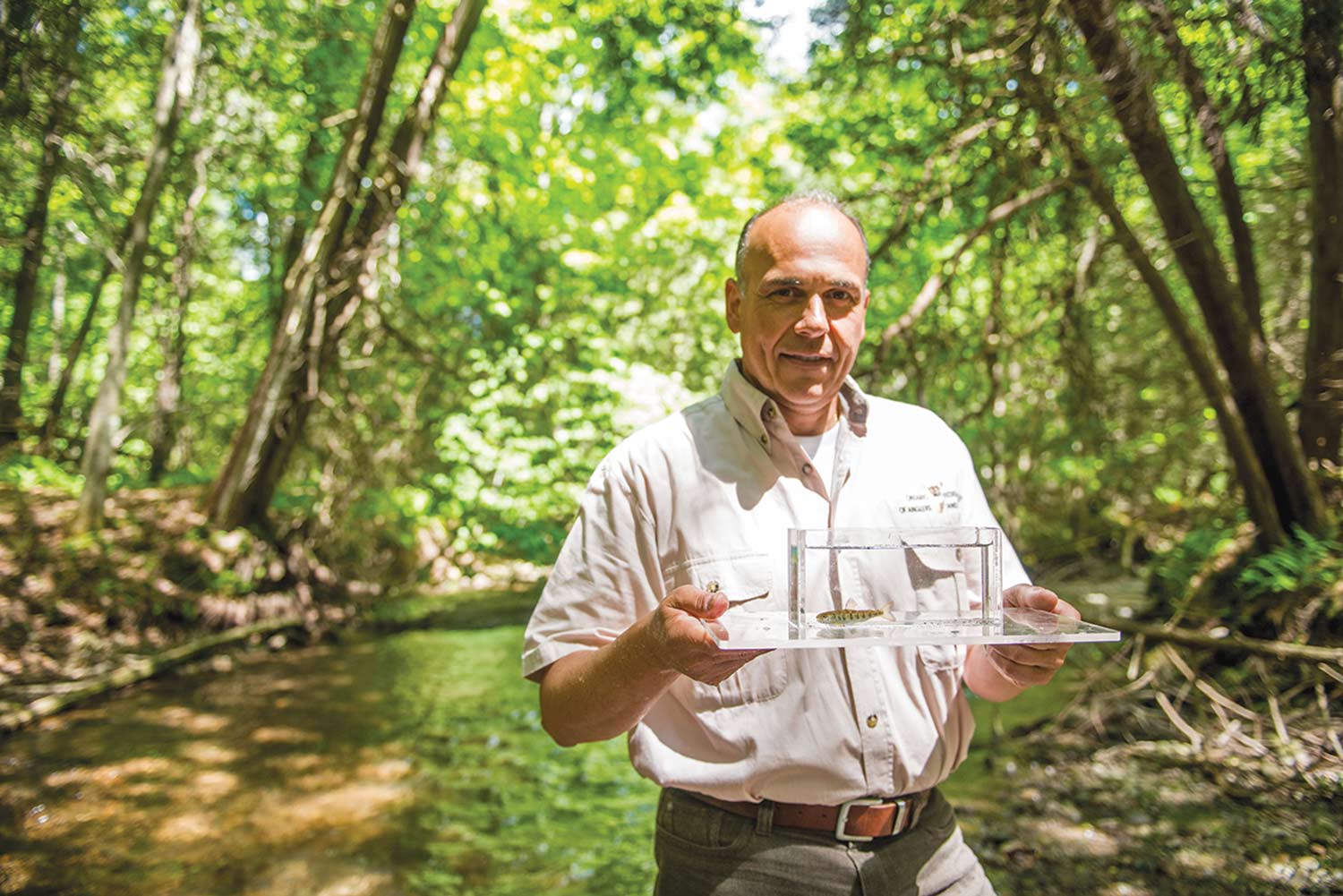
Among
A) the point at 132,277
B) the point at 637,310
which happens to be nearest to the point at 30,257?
the point at 132,277

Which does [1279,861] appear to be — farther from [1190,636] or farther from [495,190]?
[495,190]

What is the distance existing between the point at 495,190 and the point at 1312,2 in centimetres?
1023

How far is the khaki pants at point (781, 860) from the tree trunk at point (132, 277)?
26.9 feet

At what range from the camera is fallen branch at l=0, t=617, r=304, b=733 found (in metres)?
6.20

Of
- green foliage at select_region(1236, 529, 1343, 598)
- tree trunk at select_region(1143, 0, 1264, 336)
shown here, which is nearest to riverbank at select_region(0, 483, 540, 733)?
green foliage at select_region(1236, 529, 1343, 598)

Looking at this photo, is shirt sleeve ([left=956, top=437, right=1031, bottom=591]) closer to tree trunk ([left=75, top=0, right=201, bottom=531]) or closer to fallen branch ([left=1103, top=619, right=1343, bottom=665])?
fallen branch ([left=1103, top=619, right=1343, bottom=665])

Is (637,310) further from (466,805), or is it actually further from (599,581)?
(599,581)

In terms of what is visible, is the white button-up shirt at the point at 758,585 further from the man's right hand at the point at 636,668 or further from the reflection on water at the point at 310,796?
the reflection on water at the point at 310,796

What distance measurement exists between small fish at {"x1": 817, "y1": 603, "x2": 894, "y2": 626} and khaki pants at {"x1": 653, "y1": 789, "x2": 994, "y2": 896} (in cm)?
45

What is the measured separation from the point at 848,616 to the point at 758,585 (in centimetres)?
23

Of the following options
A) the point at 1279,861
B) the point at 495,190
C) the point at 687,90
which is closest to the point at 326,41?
the point at 495,190

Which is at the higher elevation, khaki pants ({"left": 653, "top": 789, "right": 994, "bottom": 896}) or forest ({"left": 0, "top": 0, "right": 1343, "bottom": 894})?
forest ({"left": 0, "top": 0, "right": 1343, "bottom": 894})

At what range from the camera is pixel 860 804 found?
5.87 ft

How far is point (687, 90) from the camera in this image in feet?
24.9
